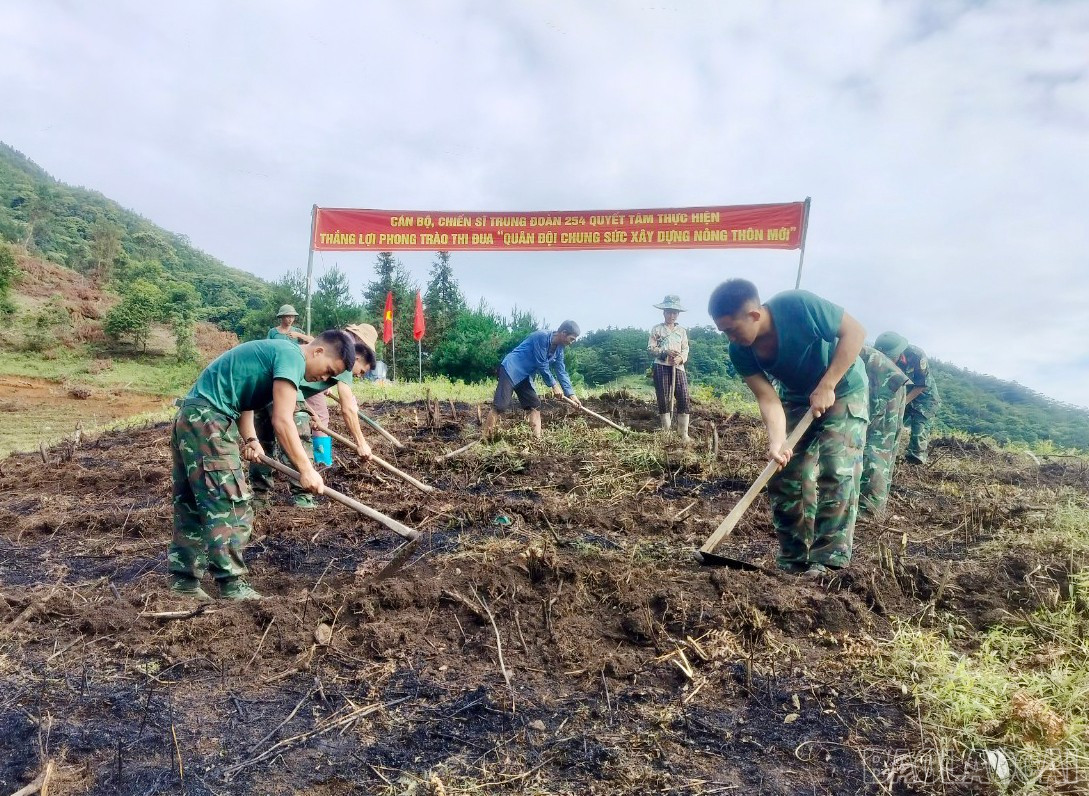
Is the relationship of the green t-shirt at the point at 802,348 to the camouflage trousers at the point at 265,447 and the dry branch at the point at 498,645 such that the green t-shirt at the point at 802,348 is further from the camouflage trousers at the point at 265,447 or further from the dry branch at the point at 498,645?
the camouflage trousers at the point at 265,447

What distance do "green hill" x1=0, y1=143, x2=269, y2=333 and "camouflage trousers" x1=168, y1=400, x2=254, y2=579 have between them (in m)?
33.5

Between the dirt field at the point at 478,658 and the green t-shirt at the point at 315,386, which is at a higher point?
the green t-shirt at the point at 315,386

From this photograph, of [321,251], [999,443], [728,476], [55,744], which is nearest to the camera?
[55,744]

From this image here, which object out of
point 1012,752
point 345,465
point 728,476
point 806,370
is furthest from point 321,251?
point 1012,752

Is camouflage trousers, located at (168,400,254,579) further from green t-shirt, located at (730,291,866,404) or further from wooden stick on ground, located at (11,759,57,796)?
green t-shirt, located at (730,291,866,404)

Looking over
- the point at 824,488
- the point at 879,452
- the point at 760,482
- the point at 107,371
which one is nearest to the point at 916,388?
the point at 879,452

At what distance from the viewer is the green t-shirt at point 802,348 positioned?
3.58 metres

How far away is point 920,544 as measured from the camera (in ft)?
15.4

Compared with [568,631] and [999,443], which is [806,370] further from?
[999,443]

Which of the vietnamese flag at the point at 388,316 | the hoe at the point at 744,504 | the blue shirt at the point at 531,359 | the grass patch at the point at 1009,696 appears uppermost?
the vietnamese flag at the point at 388,316

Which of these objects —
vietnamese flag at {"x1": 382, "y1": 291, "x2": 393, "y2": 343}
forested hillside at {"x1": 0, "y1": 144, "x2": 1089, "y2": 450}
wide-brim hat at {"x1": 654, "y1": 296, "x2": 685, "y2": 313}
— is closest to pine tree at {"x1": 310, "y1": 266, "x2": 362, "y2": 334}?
forested hillside at {"x1": 0, "y1": 144, "x2": 1089, "y2": 450}

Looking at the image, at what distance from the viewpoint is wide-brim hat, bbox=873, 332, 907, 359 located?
645cm

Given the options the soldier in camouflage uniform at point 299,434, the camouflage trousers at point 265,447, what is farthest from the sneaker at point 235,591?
the camouflage trousers at point 265,447

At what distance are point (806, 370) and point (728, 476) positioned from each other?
118 inches
